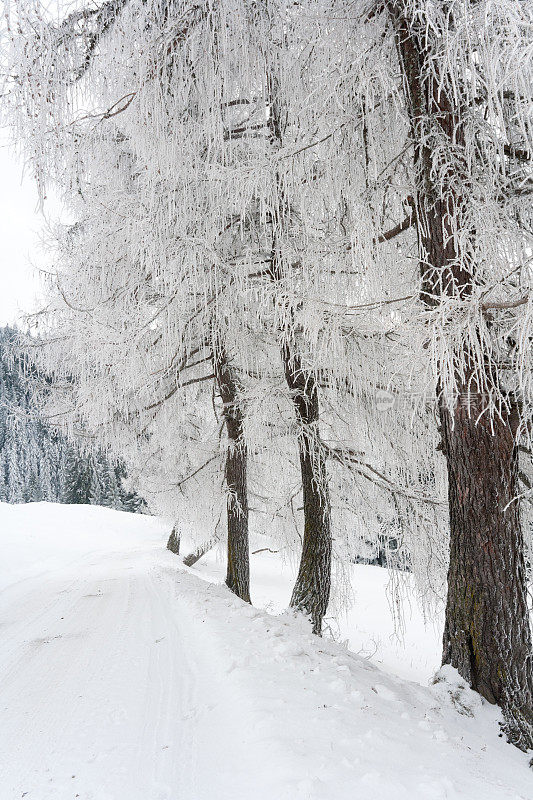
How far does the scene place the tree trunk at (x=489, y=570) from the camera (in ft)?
9.13

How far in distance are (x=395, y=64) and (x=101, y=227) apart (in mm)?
3369

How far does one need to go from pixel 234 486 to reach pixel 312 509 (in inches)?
61.8

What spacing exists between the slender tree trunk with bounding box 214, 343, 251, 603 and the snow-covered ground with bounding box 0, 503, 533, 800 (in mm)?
1678

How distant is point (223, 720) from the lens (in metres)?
2.54

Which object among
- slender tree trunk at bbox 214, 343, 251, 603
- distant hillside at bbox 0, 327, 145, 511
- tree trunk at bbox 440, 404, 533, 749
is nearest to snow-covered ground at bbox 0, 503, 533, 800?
tree trunk at bbox 440, 404, 533, 749

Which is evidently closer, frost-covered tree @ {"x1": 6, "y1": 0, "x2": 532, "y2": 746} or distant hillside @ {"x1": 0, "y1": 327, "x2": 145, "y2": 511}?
frost-covered tree @ {"x1": 6, "y1": 0, "x2": 532, "y2": 746}

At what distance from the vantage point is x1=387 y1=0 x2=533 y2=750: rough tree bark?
9.11ft

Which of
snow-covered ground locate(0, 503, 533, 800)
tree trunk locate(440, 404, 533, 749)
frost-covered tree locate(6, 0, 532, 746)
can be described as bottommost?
snow-covered ground locate(0, 503, 533, 800)

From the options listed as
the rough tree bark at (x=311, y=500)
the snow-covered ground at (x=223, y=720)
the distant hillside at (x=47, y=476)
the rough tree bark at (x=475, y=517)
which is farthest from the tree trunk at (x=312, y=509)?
the distant hillside at (x=47, y=476)

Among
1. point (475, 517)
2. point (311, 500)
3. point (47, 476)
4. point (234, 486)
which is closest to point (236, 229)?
point (311, 500)

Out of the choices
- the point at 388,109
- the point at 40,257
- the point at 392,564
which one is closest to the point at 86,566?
the point at 40,257

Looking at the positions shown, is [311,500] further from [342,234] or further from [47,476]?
[47,476]

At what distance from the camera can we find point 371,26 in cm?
318

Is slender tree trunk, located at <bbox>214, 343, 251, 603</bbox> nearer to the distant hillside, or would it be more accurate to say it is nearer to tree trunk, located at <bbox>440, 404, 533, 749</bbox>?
tree trunk, located at <bbox>440, 404, 533, 749</bbox>
